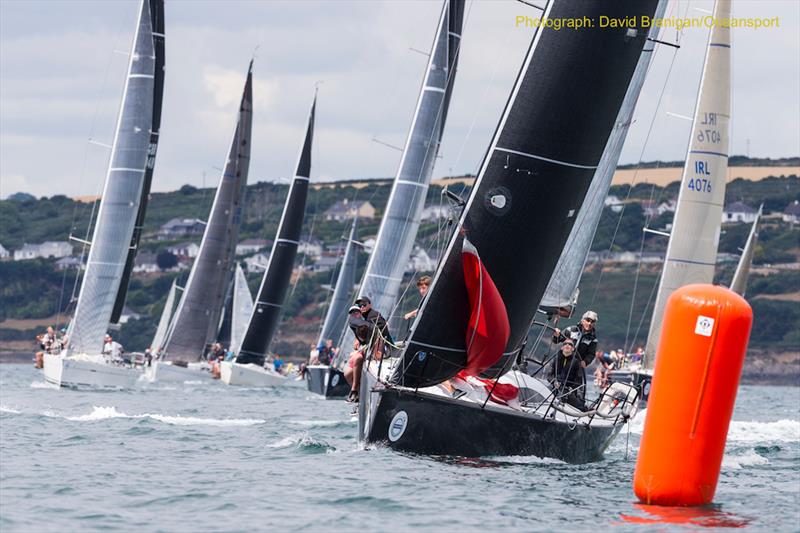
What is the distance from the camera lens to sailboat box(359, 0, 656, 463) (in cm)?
1498

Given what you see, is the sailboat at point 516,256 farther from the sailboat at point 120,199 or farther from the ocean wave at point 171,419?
the sailboat at point 120,199

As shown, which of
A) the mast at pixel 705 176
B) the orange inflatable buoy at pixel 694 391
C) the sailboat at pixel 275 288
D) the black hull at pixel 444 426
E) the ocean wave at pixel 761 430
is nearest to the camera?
the orange inflatable buoy at pixel 694 391

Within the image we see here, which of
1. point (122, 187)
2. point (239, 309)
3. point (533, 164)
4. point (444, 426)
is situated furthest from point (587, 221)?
point (239, 309)

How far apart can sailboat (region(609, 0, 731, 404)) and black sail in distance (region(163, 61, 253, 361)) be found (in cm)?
1800

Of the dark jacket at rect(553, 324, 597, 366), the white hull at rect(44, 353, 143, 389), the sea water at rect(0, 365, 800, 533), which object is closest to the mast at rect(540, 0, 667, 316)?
the dark jacket at rect(553, 324, 597, 366)

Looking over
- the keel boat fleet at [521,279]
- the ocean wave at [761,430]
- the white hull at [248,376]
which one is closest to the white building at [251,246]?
the white hull at [248,376]

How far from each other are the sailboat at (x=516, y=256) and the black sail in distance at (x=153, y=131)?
22.1 metres

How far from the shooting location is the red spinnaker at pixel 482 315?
49.6 feet

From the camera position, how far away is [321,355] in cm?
4128

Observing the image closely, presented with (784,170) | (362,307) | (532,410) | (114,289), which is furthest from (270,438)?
(784,170)

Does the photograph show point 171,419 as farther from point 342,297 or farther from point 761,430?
point 342,297

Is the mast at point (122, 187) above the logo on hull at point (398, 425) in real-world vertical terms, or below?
above

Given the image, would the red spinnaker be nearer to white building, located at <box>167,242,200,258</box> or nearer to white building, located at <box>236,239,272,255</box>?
white building, located at <box>236,239,272,255</box>

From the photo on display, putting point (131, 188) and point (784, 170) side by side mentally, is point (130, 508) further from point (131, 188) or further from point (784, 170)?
point (784, 170)
